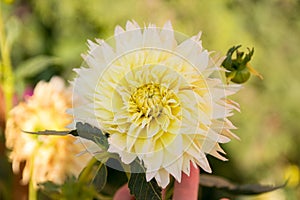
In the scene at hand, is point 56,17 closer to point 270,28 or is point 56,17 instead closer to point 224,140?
point 270,28

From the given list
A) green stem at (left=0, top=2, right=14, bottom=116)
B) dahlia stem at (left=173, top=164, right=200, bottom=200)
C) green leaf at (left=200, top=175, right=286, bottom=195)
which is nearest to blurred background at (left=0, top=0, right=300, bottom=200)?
green stem at (left=0, top=2, right=14, bottom=116)

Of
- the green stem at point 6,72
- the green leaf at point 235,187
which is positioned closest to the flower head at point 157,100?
the green leaf at point 235,187

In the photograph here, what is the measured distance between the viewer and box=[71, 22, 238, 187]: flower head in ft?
1.47

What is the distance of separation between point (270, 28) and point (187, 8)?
241mm

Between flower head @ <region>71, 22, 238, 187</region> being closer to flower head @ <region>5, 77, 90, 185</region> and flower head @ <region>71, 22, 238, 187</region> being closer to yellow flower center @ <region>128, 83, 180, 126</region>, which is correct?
yellow flower center @ <region>128, 83, 180, 126</region>

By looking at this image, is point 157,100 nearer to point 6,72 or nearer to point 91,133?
point 91,133

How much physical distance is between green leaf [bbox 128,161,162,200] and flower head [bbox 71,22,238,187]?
13 millimetres

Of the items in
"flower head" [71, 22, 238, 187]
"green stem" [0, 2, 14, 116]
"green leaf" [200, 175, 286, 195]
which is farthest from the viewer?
"green stem" [0, 2, 14, 116]

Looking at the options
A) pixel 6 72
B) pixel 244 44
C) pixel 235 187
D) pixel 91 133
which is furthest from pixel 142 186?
pixel 244 44

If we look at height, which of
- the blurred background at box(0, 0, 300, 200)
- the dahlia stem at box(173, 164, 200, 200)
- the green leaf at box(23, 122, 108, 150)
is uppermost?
the blurred background at box(0, 0, 300, 200)

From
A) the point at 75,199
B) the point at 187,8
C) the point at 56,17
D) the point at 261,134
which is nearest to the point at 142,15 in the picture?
the point at 187,8

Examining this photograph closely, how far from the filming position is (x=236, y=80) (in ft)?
1.67

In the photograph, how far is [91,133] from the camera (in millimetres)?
452

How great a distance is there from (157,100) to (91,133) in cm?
6
